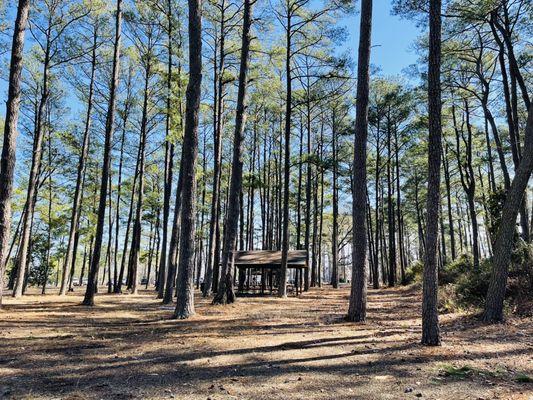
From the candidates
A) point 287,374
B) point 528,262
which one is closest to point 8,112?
point 287,374

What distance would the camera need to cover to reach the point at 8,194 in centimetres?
1002

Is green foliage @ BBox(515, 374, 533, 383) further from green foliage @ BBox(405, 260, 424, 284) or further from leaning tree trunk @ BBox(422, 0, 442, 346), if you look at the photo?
green foliage @ BBox(405, 260, 424, 284)

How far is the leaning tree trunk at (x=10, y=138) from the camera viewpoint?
989cm

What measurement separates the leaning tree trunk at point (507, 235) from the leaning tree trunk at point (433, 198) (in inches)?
97.9

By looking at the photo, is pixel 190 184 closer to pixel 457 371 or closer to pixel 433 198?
pixel 433 198

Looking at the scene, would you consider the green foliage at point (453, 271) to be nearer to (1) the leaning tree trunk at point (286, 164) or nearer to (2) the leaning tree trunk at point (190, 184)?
(1) the leaning tree trunk at point (286, 164)

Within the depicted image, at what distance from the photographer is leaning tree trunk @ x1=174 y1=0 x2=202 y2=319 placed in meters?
9.02

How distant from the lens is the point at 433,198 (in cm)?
608

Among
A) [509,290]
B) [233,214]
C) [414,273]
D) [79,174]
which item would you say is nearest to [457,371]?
[509,290]

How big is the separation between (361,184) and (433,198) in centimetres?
264

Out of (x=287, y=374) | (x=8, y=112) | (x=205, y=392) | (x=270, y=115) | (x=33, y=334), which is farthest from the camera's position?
(x=270, y=115)

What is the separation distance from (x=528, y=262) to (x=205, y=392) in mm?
9289

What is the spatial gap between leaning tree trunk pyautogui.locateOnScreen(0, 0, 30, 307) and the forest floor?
2582 millimetres

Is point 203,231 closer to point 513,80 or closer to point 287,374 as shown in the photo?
point 513,80
